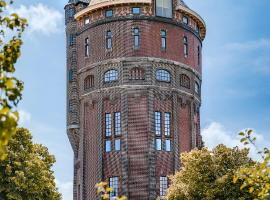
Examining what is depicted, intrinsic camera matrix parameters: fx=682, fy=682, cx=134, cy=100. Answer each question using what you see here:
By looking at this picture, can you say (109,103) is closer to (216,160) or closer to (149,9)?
(149,9)

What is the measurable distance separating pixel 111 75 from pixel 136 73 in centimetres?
250

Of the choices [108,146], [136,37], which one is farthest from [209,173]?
[136,37]

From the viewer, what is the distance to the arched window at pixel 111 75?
66.8 m

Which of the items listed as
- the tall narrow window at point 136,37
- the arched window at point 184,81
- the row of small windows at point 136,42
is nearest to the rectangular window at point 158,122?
the arched window at point 184,81

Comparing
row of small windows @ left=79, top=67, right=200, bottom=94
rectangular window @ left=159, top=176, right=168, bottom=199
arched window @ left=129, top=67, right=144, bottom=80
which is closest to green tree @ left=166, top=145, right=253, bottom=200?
rectangular window @ left=159, top=176, right=168, bottom=199

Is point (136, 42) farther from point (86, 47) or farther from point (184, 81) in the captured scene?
point (184, 81)

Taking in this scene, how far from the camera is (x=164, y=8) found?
68.3 metres

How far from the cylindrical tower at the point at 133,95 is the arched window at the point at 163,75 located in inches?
3.9

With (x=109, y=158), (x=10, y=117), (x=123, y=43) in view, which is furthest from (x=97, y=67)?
(x=10, y=117)

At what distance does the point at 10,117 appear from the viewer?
10.5 m

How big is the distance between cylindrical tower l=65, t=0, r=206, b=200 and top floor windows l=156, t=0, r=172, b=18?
0.10 meters

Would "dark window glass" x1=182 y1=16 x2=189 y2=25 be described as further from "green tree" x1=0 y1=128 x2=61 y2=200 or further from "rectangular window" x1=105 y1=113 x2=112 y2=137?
"green tree" x1=0 y1=128 x2=61 y2=200

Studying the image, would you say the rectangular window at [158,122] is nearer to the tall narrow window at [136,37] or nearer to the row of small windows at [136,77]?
the row of small windows at [136,77]

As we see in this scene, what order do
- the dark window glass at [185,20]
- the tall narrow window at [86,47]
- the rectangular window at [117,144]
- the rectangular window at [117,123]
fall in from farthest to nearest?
the dark window glass at [185,20]
the tall narrow window at [86,47]
the rectangular window at [117,123]
the rectangular window at [117,144]
